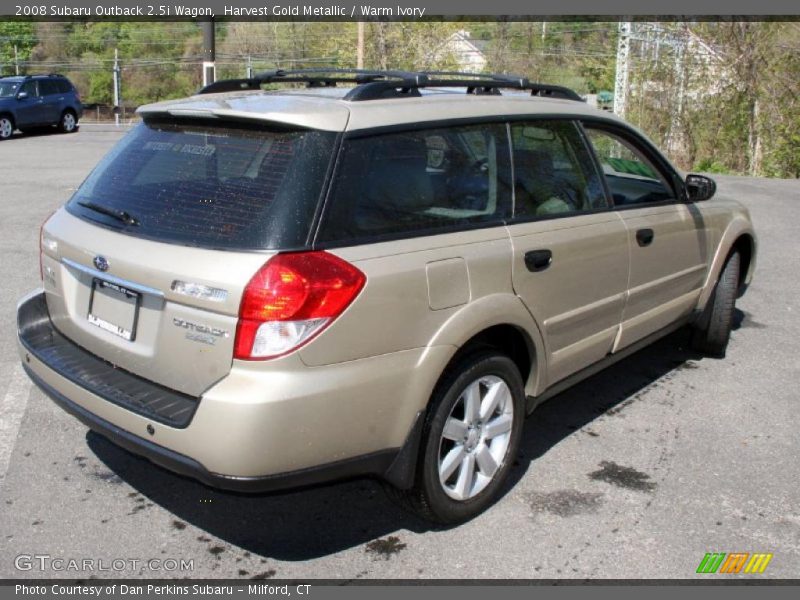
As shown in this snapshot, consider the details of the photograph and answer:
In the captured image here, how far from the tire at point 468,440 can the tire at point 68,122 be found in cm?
2521

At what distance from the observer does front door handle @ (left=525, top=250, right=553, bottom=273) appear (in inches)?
147

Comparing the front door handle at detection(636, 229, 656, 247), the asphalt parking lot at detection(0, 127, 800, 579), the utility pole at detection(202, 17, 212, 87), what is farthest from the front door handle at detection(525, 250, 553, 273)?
the utility pole at detection(202, 17, 212, 87)

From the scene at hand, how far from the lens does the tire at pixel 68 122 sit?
85.3 feet

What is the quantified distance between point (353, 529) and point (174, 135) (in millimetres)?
1811

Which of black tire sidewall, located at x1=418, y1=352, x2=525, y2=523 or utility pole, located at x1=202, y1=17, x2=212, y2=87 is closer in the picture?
black tire sidewall, located at x1=418, y1=352, x2=525, y2=523

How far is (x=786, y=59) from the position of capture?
2092 centimetres

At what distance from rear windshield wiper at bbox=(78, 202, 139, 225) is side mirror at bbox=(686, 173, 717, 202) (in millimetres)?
3313

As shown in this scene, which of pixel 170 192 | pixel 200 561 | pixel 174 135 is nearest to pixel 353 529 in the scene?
pixel 200 561

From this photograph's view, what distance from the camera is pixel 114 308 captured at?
3311 mm

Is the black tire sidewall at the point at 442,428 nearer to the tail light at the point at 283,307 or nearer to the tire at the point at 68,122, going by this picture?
the tail light at the point at 283,307

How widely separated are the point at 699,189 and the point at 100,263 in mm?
3539

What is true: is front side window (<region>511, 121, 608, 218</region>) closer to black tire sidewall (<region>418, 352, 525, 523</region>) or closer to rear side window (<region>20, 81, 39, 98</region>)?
black tire sidewall (<region>418, 352, 525, 523</region>)

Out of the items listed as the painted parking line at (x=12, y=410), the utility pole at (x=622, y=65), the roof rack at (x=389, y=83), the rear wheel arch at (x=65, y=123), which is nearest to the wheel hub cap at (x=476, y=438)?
the roof rack at (x=389, y=83)

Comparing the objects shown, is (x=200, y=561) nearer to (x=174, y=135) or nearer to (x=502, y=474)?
(x=502, y=474)
